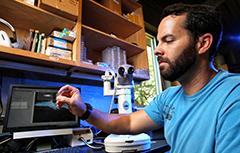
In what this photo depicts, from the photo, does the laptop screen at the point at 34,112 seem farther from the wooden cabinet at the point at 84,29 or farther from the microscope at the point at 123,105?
the microscope at the point at 123,105

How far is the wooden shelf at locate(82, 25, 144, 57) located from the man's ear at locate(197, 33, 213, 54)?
3.10 feet

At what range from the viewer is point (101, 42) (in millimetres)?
1767

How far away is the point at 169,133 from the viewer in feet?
2.72

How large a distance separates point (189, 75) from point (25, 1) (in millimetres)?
1170

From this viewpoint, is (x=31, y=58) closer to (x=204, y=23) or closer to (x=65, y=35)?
(x=65, y=35)

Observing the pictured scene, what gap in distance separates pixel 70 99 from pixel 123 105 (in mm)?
397

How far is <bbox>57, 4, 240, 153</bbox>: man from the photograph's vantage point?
0.62 m

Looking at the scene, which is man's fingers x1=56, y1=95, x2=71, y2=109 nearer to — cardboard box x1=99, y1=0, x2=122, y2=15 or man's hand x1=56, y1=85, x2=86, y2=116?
man's hand x1=56, y1=85, x2=86, y2=116

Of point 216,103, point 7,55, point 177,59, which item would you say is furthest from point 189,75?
point 7,55

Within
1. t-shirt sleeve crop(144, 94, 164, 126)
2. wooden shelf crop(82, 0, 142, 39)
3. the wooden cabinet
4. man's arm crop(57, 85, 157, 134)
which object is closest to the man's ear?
t-shirt sleeve crop(144, 94, 164, 126)

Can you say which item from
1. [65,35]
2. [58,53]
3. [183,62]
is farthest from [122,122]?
[65,35]

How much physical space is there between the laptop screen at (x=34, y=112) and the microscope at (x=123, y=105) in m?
0.36

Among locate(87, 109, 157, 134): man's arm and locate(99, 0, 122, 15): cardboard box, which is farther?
locate(99, 0, 122, 15): cardboard box

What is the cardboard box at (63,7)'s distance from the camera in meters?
1.24
